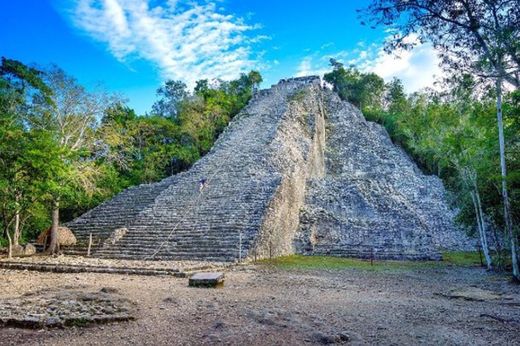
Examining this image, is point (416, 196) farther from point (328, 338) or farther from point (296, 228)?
point (328, 338)

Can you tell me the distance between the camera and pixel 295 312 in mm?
5836

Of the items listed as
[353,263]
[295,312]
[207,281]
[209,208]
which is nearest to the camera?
[295,312]

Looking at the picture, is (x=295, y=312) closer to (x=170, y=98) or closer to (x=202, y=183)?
(x=202, y=183)

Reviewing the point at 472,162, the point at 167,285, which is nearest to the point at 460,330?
the point at 167,285

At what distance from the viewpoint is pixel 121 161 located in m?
17.3

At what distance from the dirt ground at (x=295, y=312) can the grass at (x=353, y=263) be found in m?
2.48

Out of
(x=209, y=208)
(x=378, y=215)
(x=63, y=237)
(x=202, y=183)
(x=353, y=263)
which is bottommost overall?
(x=353, y=263)

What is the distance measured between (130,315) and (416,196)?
2022 centimetres

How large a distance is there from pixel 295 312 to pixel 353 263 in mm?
8669

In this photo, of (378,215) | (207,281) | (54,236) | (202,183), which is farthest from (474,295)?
(54,236)

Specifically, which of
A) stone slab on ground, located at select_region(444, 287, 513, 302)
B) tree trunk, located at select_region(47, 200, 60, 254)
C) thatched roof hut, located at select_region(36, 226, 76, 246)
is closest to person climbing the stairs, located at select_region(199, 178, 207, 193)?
thatched roof hut, located at select_region(36, 226, 76, 246)

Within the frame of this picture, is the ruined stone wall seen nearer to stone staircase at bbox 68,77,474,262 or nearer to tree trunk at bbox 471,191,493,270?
stone staircase at bbox 68,77,474,262

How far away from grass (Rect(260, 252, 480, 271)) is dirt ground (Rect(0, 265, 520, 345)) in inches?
97.6

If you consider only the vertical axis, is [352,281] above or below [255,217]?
below
